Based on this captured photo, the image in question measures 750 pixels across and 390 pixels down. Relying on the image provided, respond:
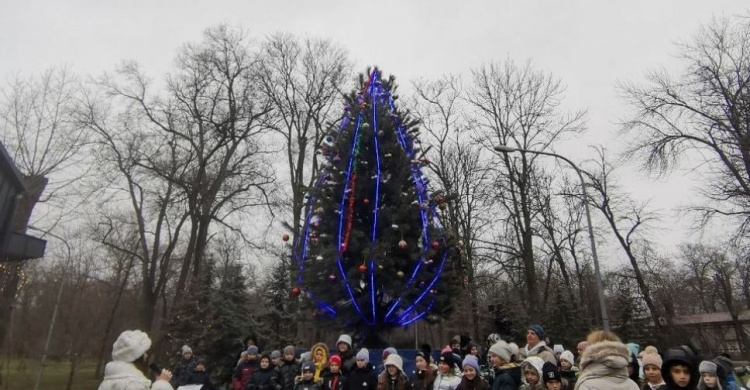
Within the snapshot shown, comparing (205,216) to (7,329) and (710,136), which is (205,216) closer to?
(7,329)

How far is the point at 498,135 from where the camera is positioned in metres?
25.3

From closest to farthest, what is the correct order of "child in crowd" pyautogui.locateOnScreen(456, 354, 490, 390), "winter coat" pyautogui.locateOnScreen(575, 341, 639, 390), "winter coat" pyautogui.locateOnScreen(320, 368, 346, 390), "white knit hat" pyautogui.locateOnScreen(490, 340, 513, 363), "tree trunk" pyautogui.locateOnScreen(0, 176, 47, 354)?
"winter coat" pyautogui.locateOnScreen(575, 341, 639, 390), "white knit hat" pyautogui.locateOnScreen(490, 340, 513, 363), "child in crowd" pyautogui.locateOnScreen(456, 354, 490, 390), "winter coat" pyautogui.locateOnScreen(320, 368, 346, 390), "tree trunk" pyautogui.locateOnScreen(0, 176, 47, 354)

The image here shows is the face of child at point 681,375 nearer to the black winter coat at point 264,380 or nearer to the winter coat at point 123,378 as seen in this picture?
the winter coat at point 123,378

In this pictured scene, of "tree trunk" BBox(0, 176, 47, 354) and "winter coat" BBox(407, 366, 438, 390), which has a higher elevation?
"tree trunk" BBox(0, 176, 47, 354)

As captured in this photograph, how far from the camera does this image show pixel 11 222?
19484 millimetres

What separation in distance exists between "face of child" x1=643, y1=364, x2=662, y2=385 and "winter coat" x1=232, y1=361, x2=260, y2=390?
7.40 meters

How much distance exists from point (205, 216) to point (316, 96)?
8.32 meters

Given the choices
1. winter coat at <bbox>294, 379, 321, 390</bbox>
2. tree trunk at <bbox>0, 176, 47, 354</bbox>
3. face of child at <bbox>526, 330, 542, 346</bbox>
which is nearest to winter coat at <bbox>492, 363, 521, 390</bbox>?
face of child at <bbox>526, 330, 542, 346</bbox>

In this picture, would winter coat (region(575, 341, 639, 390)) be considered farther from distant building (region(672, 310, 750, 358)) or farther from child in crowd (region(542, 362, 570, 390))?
distant building (region(672, 310, 750, 358))

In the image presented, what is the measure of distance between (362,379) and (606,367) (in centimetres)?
541

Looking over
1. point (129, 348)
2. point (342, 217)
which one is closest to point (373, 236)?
point (342, 217)

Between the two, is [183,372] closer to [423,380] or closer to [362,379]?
[362,379]

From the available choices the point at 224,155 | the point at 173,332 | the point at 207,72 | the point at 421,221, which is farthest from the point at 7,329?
the point at 421,221

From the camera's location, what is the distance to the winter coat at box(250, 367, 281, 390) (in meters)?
8.93
